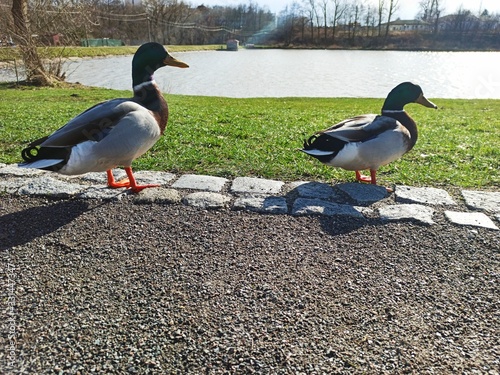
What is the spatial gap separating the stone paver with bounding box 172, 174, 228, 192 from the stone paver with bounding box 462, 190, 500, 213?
6.89 ft

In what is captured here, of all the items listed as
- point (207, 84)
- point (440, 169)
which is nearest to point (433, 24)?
point (207, 84)

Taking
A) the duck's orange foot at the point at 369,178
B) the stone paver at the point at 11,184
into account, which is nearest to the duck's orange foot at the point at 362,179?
the duck's orange foot at the point at 369,178

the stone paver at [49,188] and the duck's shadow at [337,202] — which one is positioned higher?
the stone paver at [49,188]

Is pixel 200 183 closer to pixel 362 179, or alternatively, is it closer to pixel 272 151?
pixel 272 151

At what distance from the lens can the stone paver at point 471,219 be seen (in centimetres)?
288

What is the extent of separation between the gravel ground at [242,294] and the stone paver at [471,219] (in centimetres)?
7

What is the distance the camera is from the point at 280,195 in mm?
3379

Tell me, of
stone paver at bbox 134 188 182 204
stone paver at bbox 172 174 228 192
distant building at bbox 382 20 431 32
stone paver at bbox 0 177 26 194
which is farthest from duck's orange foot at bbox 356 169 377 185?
distant building at bbox 382 20 431 32

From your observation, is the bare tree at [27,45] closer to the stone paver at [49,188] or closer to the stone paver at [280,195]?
the stone paver at [280,195]

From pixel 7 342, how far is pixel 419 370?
1.77m

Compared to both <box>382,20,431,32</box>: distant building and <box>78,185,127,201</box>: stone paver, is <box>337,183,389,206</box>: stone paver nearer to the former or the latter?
<box>78,185,127,201</box>: stone paver

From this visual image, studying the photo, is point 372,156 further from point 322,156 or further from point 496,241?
point 496,241

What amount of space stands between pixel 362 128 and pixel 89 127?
2225 millimetres

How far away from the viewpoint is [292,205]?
3.18 metres
